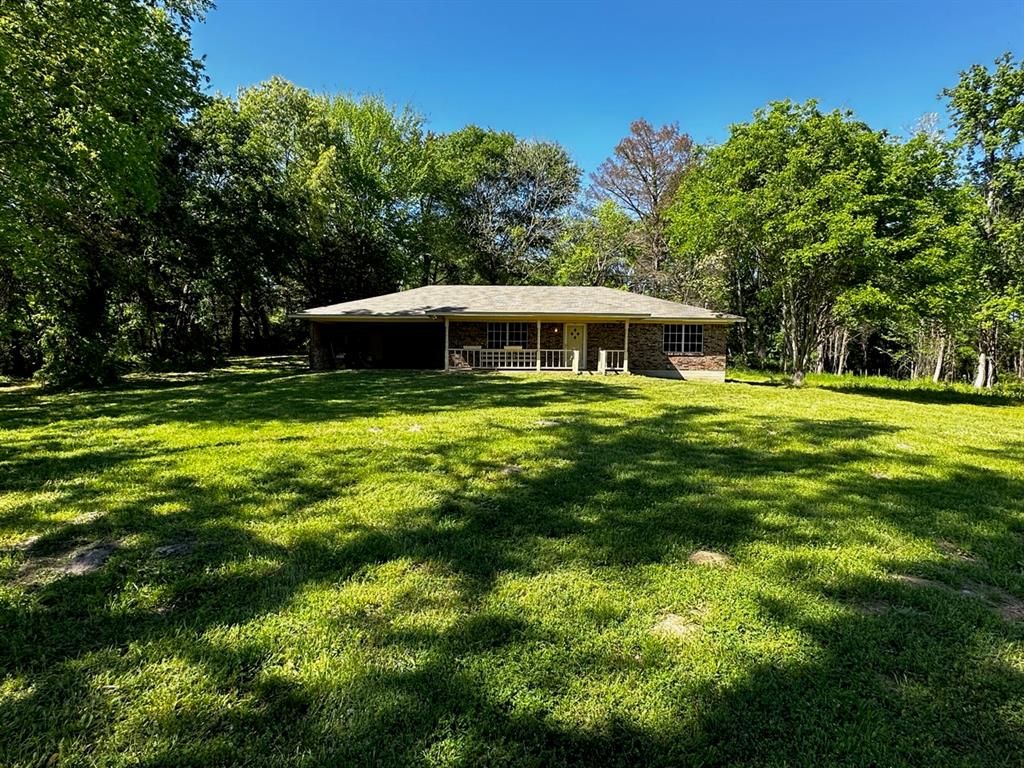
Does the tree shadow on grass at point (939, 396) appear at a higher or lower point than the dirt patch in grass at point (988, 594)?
higher

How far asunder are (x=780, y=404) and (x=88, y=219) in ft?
62.8

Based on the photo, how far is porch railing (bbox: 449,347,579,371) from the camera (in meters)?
17.5

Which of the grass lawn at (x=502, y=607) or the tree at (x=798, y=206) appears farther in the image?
the tree at (x=798, y=206)

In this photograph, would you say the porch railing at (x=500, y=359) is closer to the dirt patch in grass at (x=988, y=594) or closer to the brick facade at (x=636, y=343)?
the brick facade at (x=636, y=343)

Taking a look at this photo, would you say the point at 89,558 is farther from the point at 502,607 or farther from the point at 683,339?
the point at 683,339

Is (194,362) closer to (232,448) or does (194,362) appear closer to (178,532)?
(232,448)

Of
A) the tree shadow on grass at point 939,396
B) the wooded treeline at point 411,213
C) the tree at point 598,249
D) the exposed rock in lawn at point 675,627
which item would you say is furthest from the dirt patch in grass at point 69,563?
the tree at point 598,249

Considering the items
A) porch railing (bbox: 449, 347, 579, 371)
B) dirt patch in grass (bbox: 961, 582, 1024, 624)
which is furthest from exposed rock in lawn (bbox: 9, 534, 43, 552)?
porch railing (bbox: 449, 347, 579, 371)

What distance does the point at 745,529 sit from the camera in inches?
141

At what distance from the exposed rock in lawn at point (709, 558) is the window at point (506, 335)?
15004 mm

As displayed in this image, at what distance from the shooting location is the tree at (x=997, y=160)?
17.0 m

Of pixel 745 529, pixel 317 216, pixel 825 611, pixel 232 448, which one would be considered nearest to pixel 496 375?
pixel 232 448

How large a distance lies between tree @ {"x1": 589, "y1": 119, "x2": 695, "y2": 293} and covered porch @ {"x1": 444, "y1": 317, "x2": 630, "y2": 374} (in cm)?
1229

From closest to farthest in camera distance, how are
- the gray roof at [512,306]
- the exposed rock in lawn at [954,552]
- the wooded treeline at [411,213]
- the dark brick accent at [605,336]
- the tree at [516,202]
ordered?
the exposed rock in lawn at [954,552] → the wooded treeline at [411,213] → the gray roof at [512,306] → the dark brick accent at [605,336] → the tree at [516,202]
